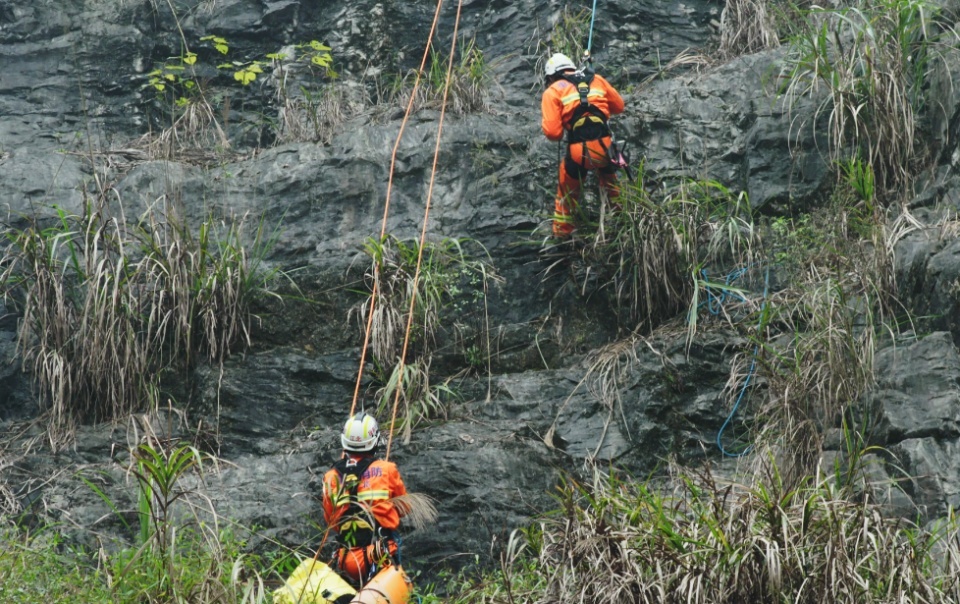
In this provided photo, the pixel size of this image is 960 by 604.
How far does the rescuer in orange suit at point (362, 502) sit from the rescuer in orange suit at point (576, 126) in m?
2.51

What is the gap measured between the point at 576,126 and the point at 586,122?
0.25 feet

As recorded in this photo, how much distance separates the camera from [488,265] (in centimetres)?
818

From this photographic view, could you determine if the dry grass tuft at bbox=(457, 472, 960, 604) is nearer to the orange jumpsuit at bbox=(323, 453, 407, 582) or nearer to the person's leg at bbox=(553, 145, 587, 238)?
the orange jumpsuit at bbox=(323, 453, 407, 582)

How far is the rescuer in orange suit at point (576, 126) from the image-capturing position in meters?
7.82

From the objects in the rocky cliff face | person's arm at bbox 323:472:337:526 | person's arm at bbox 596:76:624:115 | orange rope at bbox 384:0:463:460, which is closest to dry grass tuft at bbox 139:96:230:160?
the rocky cliff face

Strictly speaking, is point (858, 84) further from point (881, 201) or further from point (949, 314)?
point (949, 314)

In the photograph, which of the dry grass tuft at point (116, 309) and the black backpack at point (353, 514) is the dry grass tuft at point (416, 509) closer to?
the black backpack at point (353, 514)

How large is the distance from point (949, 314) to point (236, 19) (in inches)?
258

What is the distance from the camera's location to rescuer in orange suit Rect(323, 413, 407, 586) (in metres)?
5.86

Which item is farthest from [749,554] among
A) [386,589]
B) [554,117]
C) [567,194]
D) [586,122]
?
[554,117]

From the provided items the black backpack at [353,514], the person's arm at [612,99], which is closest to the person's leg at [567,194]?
the person's arm at [612,99]

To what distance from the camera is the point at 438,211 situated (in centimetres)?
857

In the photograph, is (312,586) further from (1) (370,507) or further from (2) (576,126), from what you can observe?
(2) (576,126)

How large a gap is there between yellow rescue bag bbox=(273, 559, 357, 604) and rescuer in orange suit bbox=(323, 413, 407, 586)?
17 centimetres
